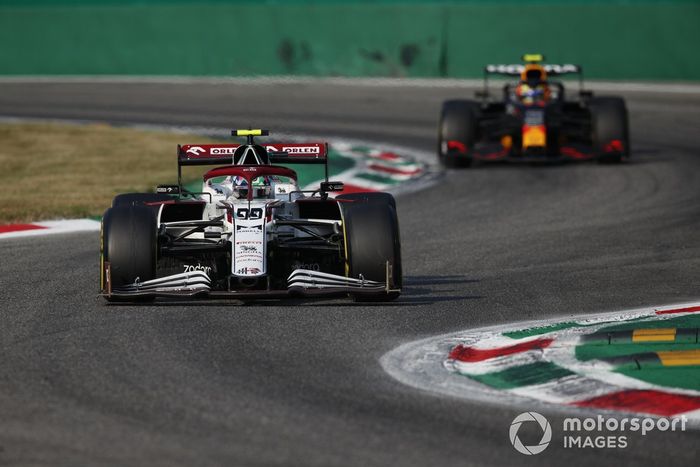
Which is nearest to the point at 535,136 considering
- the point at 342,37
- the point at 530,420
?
the point at 530,420

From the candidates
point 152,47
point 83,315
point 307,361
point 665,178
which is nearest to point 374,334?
point 307,361

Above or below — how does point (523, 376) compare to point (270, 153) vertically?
below

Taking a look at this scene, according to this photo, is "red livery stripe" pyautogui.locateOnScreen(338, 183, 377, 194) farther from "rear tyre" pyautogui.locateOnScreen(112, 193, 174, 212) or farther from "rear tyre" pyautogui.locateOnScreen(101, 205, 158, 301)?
"rear tyre" pyautogui.locateOnScreen(101, 205, 158, 301)

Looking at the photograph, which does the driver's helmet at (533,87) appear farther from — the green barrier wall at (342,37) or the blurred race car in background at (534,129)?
the green barrier wall at (342,37)

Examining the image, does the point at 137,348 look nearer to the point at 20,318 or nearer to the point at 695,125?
the point at 20,318

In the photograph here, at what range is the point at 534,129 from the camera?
21.1 meters

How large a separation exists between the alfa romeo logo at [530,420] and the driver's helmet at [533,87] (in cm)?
1486

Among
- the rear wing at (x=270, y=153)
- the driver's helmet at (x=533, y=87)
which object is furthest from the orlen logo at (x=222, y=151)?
the driver's helmet at (x=533, y=87)

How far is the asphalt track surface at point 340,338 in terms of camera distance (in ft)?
22.1

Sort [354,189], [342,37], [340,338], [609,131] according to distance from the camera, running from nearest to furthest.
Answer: [340,338] → [354,189] → [609,131] → [342,37]

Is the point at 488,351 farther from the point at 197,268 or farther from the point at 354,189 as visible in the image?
the point at 354,189

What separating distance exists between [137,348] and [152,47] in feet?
94.6

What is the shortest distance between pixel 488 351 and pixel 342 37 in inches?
1074

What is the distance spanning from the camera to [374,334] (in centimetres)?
958
